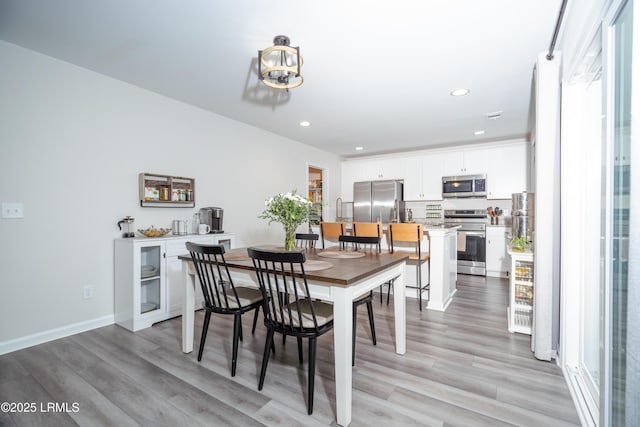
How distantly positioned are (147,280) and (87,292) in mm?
506

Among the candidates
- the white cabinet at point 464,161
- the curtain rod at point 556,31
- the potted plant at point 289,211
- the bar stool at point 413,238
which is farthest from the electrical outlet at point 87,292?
the white cabinet at point 464,161

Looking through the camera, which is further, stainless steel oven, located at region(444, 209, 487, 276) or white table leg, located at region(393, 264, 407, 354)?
stainless steel oven, located at region(444, 209, 487, 276)

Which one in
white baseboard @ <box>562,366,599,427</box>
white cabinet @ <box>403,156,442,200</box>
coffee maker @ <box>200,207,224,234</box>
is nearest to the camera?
white baseboard @ <box>562,366,599,427</box>

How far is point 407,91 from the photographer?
3.24 meters

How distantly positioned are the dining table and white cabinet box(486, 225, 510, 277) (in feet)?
11.9

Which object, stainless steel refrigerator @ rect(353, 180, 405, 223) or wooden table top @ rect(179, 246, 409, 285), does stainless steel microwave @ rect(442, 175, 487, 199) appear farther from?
wooden table top @ rect(179, 246, 409, 285)

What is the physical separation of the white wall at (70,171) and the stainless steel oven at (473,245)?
4.40 metres

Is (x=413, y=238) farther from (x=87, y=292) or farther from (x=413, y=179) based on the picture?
(x=87, y=292)

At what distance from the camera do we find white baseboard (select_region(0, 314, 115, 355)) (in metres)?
2.42

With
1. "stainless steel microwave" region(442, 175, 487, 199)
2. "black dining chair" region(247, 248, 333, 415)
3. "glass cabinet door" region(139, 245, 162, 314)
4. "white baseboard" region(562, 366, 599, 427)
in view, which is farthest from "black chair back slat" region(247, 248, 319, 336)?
"stainless steel microwave" region(442, 175, 487, 199)

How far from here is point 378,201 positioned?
6191 mm

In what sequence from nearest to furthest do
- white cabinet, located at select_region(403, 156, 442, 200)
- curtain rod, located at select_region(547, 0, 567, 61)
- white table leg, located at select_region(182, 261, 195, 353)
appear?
curtain rod, located at select_region(547, 0, 567, 61), white table leg, located at select_region(182, 261, 195, 353), white cabinet, located at select_region(403, 156, 442, 200)

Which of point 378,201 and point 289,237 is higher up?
point 378,201

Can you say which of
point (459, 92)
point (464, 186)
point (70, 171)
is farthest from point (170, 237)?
point (464, 186)
